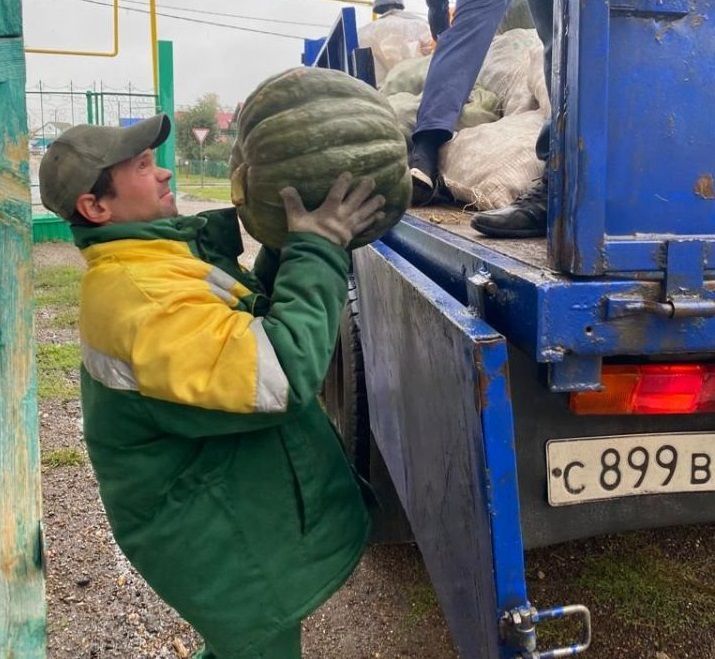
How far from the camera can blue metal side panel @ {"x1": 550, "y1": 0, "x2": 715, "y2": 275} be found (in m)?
1.47

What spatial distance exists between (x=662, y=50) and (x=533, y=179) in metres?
1.19

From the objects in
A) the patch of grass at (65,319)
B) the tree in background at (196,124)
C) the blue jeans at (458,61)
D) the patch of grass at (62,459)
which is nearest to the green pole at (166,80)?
the patch of grass at (65,319)

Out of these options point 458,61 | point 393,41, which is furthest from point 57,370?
point 458,61

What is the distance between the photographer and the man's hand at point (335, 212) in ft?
5.23

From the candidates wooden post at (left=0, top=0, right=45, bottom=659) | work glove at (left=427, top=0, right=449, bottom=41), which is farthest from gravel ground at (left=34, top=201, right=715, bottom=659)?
work glove at (left=427, top=0, right=449, bottom=41)

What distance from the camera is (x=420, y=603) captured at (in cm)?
296

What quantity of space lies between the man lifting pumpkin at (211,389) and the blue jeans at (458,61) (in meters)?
1.57

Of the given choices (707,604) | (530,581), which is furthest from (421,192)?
(707,604)

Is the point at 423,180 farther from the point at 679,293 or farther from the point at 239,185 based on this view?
the point at 679,293

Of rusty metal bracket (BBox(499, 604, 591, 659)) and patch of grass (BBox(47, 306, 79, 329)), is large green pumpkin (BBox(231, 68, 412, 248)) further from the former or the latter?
patch of grass (BBox(47, 306, 79, 329))

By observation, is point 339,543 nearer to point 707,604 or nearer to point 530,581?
point 530,581

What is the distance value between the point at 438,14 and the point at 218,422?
333cm

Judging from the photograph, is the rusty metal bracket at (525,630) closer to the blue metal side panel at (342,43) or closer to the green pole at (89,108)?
the blue metal side panel at (342,43)

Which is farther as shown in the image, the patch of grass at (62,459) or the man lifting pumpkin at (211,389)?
the patch of grass at (62,459)
